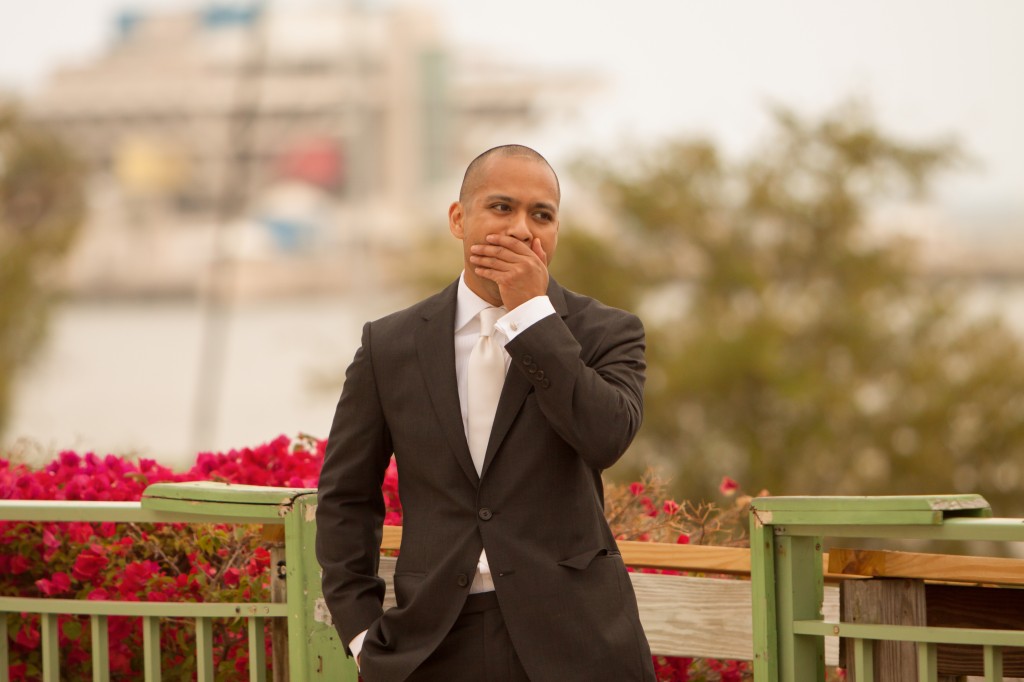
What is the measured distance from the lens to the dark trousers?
2.68 metres

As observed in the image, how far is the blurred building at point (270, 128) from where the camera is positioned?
58125 mm

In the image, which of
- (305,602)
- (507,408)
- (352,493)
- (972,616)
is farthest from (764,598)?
(305,602)

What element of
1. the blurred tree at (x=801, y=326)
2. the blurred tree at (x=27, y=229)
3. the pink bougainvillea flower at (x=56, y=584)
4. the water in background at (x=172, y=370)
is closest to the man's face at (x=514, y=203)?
the pink bougainvillea flower at (x=56, y=584)

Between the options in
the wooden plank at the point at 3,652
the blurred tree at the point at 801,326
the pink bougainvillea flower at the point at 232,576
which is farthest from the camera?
the blurred tree at the point at 801,326

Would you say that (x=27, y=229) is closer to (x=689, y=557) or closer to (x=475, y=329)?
(x=689, y=557)

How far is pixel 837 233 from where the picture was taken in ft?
59.5

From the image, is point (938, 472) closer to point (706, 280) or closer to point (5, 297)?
point (706, 280)

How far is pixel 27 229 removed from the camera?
29891 millimetres

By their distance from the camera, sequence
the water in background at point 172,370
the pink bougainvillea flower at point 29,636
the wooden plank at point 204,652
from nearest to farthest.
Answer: the wooden plank at point 204,652, the pink bougainvillea flower at point 29,636, the water in background at point 172,370

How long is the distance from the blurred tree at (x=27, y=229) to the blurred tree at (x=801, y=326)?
43.1ft

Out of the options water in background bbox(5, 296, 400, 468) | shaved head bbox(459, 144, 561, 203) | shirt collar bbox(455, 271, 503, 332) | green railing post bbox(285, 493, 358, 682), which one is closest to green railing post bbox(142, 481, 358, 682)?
green railing post bbox(285, 493, 358, 682)

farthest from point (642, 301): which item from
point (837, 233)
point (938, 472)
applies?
point (938, 472)

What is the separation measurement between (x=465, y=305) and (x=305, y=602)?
78 cm

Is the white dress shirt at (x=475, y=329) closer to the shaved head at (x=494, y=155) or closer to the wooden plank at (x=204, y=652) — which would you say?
the shaved head at (x=494, y=155)
